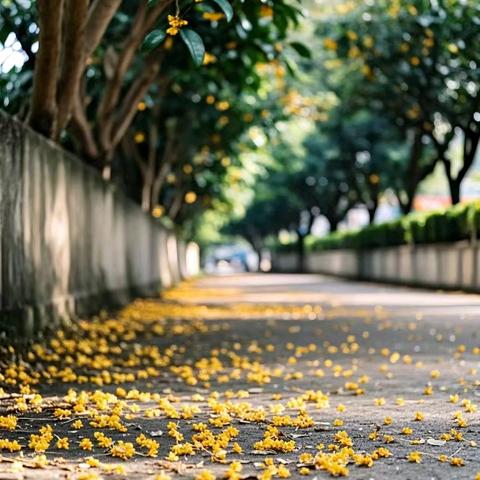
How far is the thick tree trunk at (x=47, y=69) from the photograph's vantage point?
7.21 meters

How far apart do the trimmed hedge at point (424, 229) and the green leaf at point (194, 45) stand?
13.8 metres

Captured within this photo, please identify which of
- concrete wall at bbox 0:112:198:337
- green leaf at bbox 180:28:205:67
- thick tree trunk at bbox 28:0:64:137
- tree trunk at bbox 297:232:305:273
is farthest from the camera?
tree trunk at bbox 297:232:305:273

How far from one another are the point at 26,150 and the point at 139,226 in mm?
11335

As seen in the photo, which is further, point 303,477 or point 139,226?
point 139,226

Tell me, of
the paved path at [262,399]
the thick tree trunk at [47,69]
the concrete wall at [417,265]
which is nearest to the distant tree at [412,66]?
the concrete wall at [417,265]

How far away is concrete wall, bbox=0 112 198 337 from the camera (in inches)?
298

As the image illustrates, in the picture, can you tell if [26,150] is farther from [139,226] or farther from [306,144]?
[306,144]

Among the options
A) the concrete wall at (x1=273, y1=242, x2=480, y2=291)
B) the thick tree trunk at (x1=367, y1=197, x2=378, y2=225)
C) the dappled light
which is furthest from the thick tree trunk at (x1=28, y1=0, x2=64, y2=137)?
the thick tree trunk at (x1=367, y1=197, x2=378, y2=225)

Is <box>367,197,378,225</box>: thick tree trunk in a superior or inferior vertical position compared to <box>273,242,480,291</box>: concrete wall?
superior

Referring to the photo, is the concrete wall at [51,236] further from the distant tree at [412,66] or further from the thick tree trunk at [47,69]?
the distant tree at [412,66]

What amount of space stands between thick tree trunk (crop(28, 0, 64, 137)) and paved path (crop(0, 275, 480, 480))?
7.38 ft

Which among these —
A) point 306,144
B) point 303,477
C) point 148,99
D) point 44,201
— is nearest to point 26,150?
point 44,201

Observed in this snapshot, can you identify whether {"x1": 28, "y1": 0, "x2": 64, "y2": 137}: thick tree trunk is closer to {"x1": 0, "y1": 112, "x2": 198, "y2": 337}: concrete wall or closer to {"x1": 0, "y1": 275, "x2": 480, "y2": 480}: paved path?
{"x1": 0, "y1": 112, "x2": 198, "y2": 337}: concrete wall

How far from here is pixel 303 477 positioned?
380 centimetres
